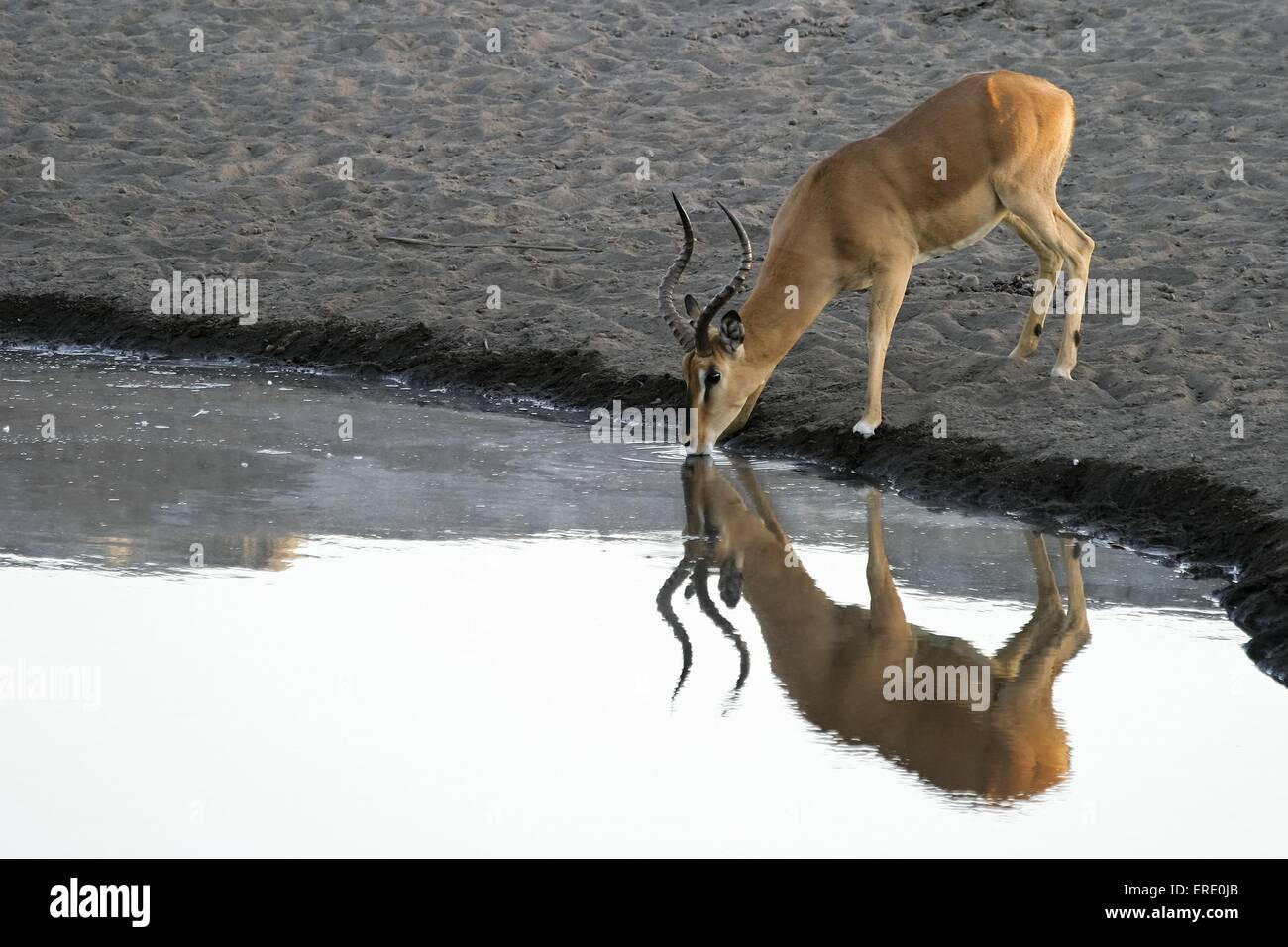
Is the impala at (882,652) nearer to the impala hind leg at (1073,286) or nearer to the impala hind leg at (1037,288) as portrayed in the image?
the impala hind leg at (1073,286)

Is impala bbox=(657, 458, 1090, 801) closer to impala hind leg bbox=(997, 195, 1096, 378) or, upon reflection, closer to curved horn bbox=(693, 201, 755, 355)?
curved horn bbox=(693, 201, 755, 355)

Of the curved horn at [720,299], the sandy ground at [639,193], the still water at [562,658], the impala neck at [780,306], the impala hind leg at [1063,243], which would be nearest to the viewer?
the still water at [562,658]

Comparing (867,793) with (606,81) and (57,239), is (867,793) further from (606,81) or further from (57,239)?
(606,81)

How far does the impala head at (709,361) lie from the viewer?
8055 mm

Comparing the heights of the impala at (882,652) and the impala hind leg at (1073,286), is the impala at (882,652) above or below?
below

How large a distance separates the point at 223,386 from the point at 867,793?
606cm

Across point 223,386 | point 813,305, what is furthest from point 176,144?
point 813,305

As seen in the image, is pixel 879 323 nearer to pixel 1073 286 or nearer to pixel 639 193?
pixel 1073 286

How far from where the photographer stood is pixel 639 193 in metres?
12.3

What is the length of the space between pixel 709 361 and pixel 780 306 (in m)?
0.47

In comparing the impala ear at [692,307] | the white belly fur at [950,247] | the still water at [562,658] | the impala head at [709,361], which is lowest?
the still water at [562,658]

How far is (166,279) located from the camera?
11.4 metres

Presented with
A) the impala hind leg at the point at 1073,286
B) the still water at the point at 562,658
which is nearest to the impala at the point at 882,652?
the still water at the point at 562,658

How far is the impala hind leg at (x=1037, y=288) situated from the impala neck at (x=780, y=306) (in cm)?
120
